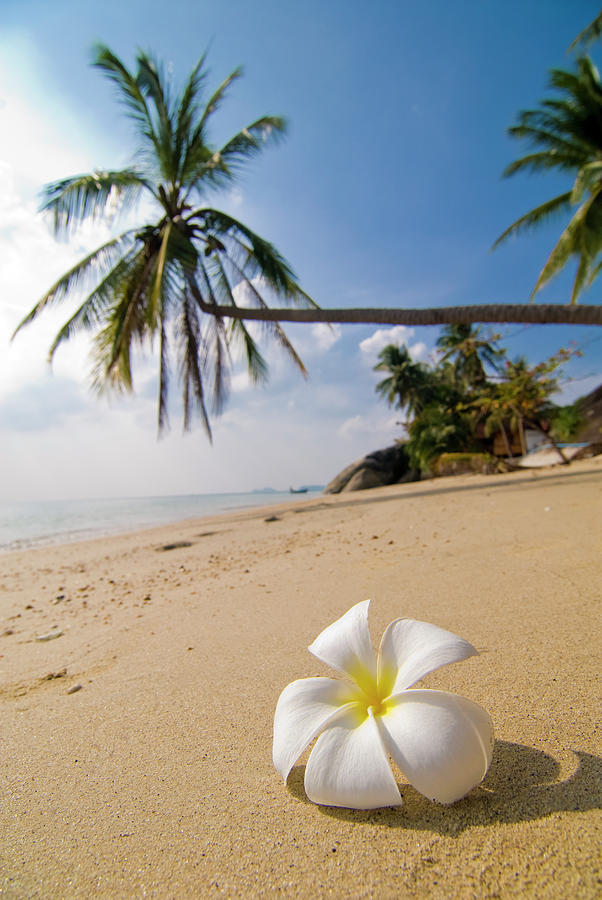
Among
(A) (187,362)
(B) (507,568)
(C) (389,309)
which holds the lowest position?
(B) (507,568)

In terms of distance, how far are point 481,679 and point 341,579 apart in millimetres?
1263

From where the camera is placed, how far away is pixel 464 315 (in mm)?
4738

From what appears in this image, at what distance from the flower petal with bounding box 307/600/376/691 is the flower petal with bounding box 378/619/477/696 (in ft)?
0.08

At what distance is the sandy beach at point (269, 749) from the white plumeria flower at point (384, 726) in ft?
0.26

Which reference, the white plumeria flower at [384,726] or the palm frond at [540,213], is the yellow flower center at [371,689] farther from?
the palm frond at [540,213]

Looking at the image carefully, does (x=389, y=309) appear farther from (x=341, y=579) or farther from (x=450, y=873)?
(x=450, y=873)

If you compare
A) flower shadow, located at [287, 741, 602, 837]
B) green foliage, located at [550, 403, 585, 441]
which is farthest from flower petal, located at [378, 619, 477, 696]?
green foliage, located at [550, 403, 585, 441]

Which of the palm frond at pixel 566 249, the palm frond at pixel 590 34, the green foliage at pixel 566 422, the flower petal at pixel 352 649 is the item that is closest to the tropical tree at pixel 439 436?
the green foliage at pixel 566 422

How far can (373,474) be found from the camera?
1930 centimetres

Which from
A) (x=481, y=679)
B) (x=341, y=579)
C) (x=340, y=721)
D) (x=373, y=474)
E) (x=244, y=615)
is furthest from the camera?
(x=373, y=474)

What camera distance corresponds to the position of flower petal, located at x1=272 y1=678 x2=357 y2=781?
0.71 m

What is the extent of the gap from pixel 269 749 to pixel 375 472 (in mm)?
18831

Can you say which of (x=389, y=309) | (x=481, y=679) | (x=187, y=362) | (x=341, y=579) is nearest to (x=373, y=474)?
(x=187, y=362)

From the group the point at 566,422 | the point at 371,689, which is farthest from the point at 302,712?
the point at 566,422
